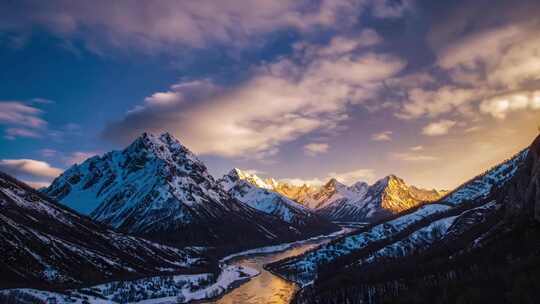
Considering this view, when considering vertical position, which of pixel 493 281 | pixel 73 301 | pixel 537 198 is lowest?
pixel 73 301

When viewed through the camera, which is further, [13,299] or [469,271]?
[469,271]

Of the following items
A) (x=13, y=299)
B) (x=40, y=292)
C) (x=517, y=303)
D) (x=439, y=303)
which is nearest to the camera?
(x=517, y=303)

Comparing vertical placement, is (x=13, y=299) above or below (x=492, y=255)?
below

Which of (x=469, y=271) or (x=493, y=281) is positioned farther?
(x=469, y=271)

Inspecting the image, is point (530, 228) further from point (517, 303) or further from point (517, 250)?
point (517, 303)

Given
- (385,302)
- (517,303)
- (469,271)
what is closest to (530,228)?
(469,271)

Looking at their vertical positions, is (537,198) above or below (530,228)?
above

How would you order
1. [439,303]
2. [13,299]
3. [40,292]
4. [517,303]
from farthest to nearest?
1. [40,292]
2. [13,299]
3. [439,303]
4. [517,303]

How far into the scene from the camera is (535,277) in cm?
16062

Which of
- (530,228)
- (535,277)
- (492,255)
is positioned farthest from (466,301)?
(530,228)

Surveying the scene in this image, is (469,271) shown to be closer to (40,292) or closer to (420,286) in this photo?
(420,286)

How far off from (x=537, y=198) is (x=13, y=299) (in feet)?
742

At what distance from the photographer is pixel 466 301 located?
163250 millimetres

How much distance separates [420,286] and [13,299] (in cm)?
16717
